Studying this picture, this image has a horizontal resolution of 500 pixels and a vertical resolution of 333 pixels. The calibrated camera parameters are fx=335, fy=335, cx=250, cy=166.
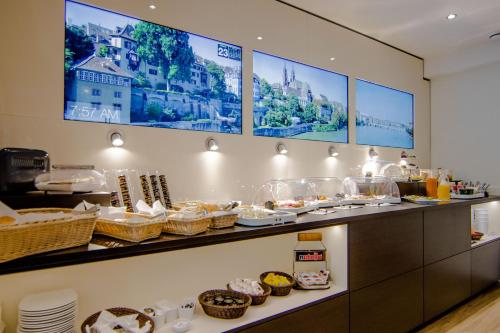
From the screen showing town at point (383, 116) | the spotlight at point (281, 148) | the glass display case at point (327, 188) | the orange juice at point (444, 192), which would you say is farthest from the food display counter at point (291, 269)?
the screen showing town at point (383, 116)

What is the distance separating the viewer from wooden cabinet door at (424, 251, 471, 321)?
308 cm

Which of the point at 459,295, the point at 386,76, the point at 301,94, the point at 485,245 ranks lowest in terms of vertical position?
the point at 459,295

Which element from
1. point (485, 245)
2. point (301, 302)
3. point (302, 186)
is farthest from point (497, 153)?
point (301, 302)

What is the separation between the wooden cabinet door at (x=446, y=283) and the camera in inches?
121

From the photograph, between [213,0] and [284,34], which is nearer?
[213,0]

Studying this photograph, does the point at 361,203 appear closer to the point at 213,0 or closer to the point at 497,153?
the point at 213,0

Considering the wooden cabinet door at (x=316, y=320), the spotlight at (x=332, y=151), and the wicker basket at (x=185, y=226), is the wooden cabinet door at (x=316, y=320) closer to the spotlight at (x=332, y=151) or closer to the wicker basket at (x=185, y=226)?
the wicker basket at (x=185, y=226)

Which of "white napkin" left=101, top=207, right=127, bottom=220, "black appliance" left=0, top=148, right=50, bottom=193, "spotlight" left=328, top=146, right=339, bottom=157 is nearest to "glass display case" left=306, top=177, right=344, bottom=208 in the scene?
"spotlight" left=328, top=146, right=339, bottom=157

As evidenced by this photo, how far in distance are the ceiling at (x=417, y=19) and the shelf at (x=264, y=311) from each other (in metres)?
3.05

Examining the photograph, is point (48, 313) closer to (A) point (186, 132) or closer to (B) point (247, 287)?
(B) point (247, 287)

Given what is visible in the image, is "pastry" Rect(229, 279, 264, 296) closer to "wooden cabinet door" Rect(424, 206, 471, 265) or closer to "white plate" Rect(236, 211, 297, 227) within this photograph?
"white plate" Rect(236, 211, 297, 227)

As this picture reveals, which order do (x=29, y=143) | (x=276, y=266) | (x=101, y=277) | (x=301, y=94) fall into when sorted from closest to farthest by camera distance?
(x=101, y=277) → (x=29, y=143) → (x=276, y=266) → (x=301, y=94)

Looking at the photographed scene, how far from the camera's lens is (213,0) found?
317 centimetres

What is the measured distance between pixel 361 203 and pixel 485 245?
1.98 meters
